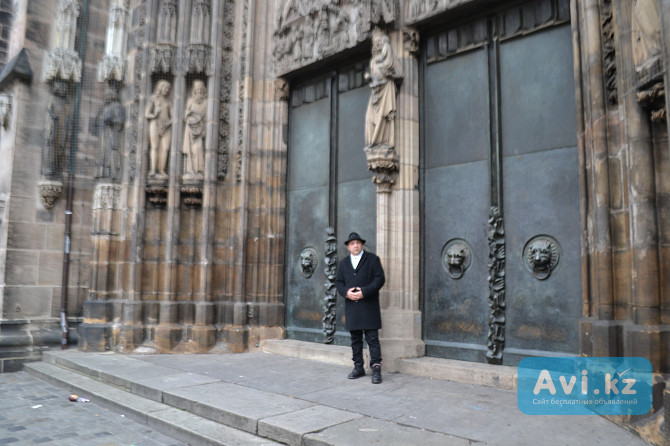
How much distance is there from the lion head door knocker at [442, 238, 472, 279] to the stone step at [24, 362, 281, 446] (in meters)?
3.54

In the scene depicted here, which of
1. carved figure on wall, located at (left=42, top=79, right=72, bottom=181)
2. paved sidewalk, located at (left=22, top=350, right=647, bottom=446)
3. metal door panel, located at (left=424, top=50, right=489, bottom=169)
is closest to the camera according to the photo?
paved sidewalk, located at (left=22, top=350, right=647, bottom=446)

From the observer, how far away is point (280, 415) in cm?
445

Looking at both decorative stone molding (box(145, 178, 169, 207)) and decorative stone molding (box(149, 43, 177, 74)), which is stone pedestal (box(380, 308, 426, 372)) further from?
decorative stone molding (box(149, 43, 177, 74))

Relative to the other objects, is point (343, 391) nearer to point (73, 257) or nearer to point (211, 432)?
point (211, 432)

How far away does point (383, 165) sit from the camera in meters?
7.00

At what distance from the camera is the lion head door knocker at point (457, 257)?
22.0ft

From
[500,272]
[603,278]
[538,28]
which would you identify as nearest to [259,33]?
[538,28]

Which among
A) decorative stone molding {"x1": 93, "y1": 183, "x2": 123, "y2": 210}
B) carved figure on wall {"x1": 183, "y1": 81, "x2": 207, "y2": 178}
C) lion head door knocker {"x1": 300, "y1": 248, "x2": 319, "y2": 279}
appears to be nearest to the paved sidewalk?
lion head door knocker {"x1": 300, "y1": 248, "x2": 319, "y2": 279}

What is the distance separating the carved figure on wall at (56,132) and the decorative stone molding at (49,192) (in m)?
0.12

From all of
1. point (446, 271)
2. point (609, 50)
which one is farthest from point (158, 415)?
point (609, 50)

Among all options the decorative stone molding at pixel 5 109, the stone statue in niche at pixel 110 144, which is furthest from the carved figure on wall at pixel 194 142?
the decorative stone molding at pixel 5 109

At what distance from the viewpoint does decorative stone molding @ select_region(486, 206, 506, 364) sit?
6.25 metres

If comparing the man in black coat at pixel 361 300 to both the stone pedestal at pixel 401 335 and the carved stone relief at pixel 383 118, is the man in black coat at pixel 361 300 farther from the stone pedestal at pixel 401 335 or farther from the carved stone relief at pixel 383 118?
the carved stone relief at pixel 383 118

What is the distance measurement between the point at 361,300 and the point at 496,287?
1688mm
